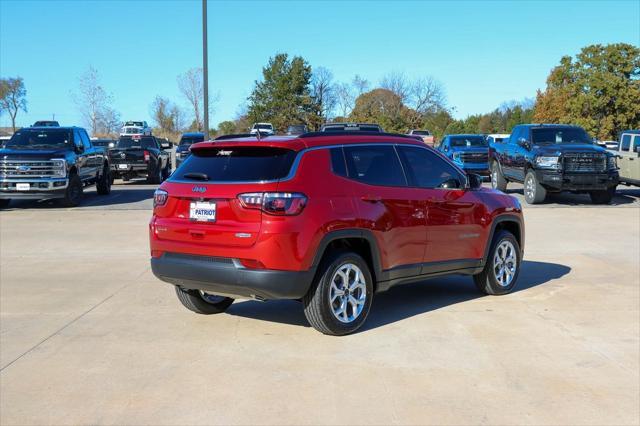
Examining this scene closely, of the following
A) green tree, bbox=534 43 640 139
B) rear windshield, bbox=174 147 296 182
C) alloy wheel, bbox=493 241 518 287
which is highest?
green tree, bbox=534 43 640 139

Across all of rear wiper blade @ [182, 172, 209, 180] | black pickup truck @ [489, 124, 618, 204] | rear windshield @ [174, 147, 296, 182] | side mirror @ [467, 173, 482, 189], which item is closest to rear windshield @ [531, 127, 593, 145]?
black pickup truck @ [489, 124, 618, 204]

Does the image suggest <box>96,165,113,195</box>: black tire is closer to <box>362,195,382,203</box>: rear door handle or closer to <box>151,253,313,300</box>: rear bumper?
<box>151,253,313,300</box>: rear bumper

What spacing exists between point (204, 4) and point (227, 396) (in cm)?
1822

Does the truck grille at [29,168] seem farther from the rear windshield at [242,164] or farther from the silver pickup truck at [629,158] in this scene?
the silver pickup truck at [629,158]

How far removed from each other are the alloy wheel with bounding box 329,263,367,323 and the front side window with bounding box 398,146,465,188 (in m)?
1.17

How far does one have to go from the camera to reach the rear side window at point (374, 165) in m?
6.27

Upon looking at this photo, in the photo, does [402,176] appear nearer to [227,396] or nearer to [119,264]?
[227,396]

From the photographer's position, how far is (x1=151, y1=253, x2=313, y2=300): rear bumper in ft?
18.2

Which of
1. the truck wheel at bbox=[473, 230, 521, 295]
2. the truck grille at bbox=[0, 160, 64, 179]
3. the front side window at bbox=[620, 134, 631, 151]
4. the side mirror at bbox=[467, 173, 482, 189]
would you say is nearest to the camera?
the side mirror at bbox=[467, 173, 482, 189]

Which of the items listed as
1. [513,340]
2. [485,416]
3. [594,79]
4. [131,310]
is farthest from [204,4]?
[594,79]

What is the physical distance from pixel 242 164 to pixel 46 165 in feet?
41.1

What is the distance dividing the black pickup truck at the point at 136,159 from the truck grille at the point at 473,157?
11.1 m

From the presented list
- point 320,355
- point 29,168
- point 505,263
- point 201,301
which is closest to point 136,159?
point 29,168

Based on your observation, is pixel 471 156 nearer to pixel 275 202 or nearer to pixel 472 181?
pixel 472 181
